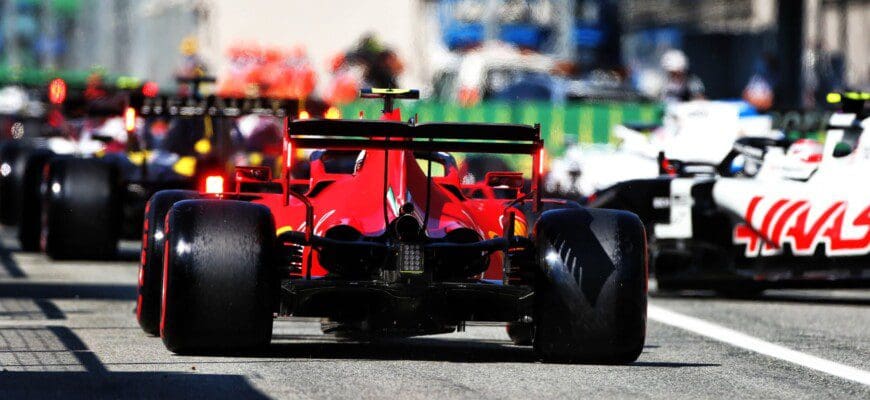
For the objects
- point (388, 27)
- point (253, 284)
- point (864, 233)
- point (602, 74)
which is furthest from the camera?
point (388, 27)

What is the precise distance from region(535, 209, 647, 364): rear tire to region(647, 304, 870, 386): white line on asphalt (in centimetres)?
113

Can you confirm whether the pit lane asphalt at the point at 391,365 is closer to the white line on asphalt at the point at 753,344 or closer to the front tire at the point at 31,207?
the white line on asphalt at the point at 753,344

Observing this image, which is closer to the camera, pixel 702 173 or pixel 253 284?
pixel 253 284

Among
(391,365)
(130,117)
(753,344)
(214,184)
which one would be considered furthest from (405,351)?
(130,117)

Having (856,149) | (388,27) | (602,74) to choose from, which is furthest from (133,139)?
(388,27)

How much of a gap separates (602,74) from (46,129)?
1000 inches

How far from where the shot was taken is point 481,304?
411 inches

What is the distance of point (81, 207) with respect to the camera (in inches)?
755

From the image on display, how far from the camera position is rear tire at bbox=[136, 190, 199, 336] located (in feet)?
37.1

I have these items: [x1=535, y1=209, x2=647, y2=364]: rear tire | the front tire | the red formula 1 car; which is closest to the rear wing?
the red formula 1 car

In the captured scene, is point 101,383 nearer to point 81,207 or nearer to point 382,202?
point 382,202

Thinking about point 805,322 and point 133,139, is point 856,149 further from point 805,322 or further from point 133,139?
point 133,139

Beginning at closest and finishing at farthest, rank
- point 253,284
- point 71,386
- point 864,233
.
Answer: point 71,386 → point 253,284 → point 864,233

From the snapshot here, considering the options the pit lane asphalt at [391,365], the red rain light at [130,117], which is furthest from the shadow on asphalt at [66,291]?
the red rain light at [130,117]
